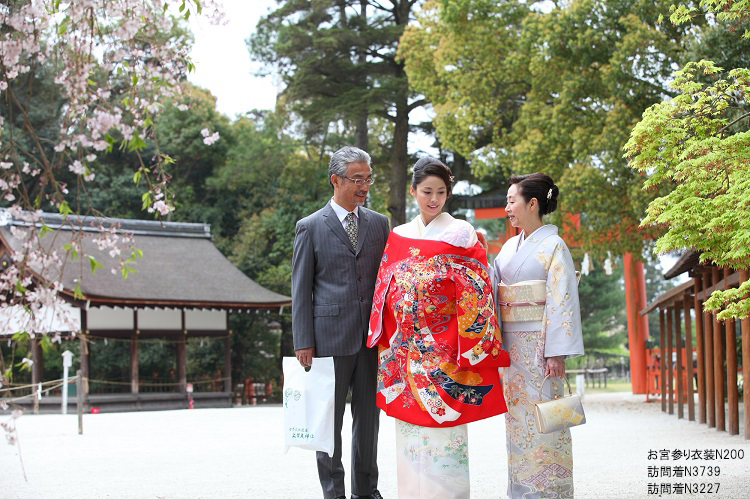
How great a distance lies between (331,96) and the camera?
57.9 feet

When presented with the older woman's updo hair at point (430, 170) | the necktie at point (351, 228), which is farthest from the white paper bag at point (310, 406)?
the older woman's updo hair at point (430, 170)

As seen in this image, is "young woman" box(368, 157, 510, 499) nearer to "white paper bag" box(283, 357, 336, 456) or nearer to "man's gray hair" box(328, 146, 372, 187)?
"white paper bag" box(283, 357, 336, 456)

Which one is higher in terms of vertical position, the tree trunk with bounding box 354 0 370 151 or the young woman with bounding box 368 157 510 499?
the tree trunk with bounding box 354 0 370 151

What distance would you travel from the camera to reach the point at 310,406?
3.79 meters

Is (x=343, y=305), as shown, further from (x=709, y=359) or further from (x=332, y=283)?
(x=709, y=359)

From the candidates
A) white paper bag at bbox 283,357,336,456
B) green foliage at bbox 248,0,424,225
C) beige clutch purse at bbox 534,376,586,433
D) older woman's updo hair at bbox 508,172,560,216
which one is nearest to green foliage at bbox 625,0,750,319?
older woman's updo hair at bbox 508,172,560,216

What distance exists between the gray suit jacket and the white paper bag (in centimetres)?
10

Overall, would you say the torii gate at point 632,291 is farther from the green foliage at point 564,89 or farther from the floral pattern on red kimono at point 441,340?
the floral pattern on red kimono at point 441,340

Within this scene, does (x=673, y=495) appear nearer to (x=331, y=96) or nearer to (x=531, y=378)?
(x=531, y=378)

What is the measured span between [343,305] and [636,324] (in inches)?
593

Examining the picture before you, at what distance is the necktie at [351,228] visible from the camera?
13.3 ft

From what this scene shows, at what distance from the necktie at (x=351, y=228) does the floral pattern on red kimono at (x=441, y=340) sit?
1.67ft

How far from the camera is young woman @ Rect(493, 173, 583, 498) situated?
3.47m

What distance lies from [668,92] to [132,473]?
8876 mm
